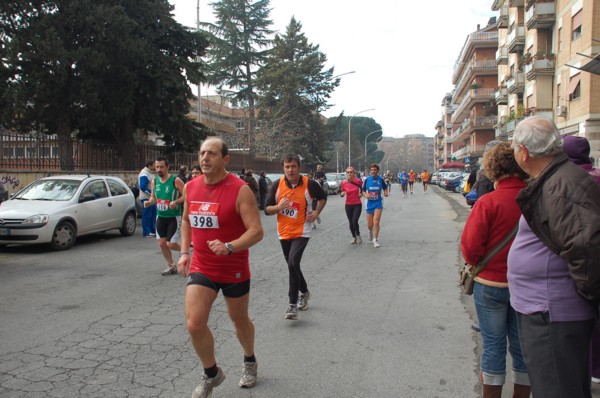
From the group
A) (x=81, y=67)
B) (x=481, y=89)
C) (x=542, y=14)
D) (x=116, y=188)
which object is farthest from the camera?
(x=481, y=89)

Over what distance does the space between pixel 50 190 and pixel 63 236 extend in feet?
4.57

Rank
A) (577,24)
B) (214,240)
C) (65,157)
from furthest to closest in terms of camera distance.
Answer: (577,24), (65,157), (214,240)

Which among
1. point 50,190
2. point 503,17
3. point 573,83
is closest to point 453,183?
point 573,83

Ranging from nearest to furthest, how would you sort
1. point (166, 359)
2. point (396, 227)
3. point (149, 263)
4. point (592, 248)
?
point (592, 248)
point (166, 359)
point (149, 263)
point (396, 227)

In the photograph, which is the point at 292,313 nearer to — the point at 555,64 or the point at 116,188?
the point at 116,188

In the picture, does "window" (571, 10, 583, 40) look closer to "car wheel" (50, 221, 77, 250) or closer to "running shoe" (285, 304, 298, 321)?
"car wheel" (50, 221, 77, 250)

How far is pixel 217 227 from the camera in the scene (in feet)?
11.8

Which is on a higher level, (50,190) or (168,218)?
(50,190)

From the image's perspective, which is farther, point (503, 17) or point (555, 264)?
point (503, 17)

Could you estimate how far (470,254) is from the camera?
3.20m

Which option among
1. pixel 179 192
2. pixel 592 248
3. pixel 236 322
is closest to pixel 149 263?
pixel 179 192

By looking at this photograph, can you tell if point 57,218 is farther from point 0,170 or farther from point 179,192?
point 0,170

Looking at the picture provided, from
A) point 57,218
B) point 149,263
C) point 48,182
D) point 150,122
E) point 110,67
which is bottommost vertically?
point 149,263

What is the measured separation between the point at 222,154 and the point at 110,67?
17.5 meters
